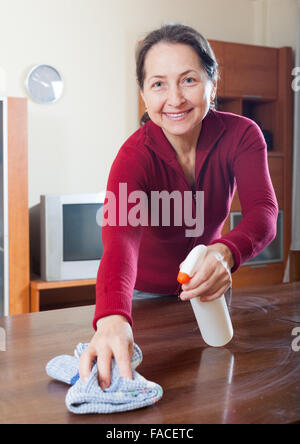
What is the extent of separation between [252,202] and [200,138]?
0.24 meters

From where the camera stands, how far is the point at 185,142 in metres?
1.39

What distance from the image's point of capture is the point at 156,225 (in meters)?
1.41

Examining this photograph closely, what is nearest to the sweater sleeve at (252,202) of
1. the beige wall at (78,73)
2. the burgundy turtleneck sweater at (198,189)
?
the burgundy turtleneck sweater at (198,189)

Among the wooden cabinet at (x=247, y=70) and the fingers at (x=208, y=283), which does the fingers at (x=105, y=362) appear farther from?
the wooden cabinet at (x=247, y=70)

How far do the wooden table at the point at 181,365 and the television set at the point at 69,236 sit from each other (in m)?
1.82

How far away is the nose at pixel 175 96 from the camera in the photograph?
120 centimetres

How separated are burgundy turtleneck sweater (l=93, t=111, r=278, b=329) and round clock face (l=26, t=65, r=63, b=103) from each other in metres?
2.28

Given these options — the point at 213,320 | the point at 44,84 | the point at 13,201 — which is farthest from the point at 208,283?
the point at 44,84

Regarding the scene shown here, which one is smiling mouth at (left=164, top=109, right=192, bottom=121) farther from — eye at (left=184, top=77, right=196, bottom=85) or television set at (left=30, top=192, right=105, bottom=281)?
television set at (left=30, top=192, right=105, bottom=281)

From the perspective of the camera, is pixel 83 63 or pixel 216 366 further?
pixel 83 63

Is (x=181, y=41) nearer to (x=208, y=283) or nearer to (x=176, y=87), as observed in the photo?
(x=176, y=87)
